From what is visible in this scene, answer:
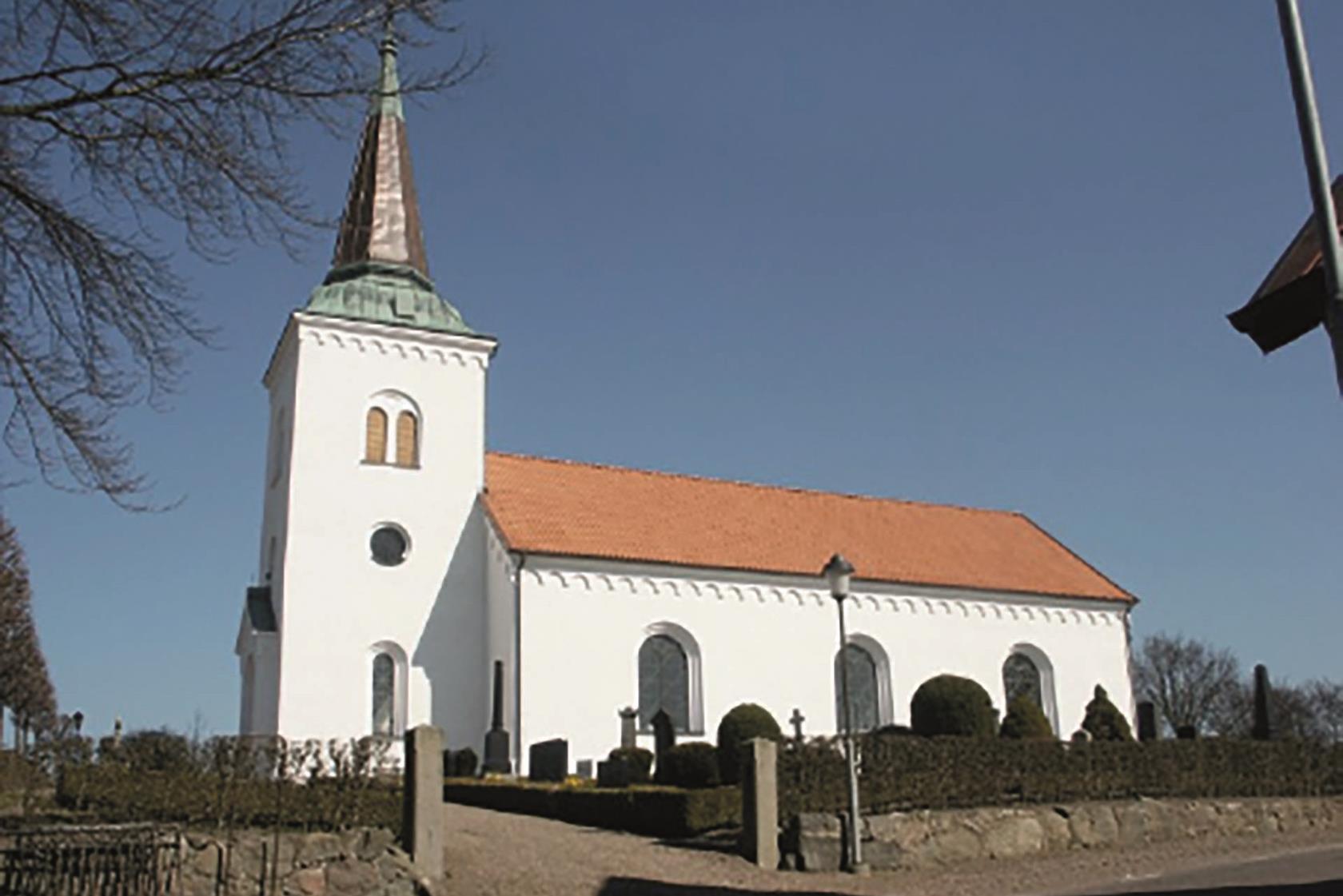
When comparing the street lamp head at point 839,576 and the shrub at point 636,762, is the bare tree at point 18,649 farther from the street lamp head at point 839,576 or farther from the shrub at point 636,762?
the street lamp head at point 839,576

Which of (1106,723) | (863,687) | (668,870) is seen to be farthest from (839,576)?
(863,687)

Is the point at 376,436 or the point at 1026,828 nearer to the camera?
the point at 1026,828

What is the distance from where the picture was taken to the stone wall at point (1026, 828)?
1438 centimetres

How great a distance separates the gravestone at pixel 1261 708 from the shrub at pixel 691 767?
12584mm

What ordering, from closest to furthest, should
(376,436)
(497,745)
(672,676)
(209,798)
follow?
(209,798)
(497,745)
(672,676)
(376,436)

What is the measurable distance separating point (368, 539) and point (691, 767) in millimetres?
11009

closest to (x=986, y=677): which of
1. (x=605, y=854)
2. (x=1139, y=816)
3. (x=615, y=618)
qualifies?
(x=615, y=618)

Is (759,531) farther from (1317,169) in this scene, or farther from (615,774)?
(1317,169)

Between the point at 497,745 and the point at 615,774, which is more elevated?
the point at 497,745

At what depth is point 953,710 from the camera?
64.0 feet

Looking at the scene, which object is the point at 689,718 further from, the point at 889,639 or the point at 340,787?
the point at 340,787

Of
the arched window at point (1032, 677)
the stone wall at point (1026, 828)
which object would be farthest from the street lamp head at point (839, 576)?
the arched window at point (1032, 677)

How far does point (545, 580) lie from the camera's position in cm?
2491

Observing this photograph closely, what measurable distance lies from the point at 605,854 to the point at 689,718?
12.2 metres
